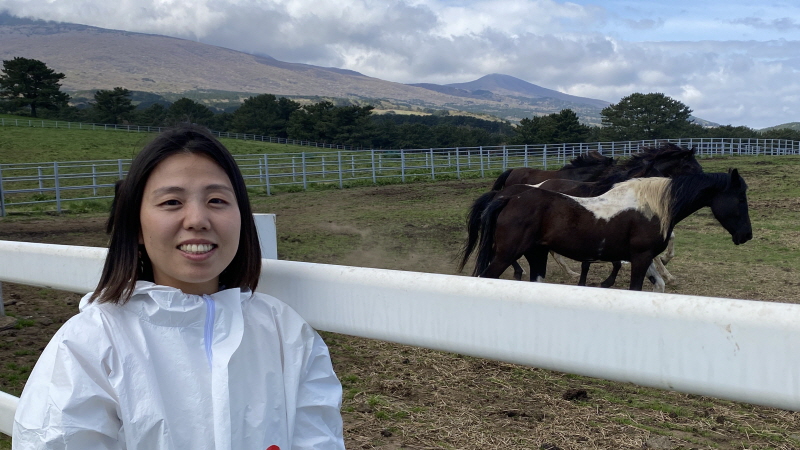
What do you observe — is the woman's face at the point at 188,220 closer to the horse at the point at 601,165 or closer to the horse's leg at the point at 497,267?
the horse's leg at the point at 497,267

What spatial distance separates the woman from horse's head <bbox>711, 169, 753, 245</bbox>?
6.80m

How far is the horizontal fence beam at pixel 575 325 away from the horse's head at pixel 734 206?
6713mm

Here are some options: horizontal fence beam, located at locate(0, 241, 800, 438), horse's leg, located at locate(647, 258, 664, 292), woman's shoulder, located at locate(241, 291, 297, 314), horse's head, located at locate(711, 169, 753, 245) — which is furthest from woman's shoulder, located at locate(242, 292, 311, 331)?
horse's head, located at locate(711, 169, 753, 245)

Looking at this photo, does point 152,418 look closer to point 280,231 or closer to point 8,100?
point 280,231

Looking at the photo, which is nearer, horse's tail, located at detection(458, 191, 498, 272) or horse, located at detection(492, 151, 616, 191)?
horse's tail, located at detection(458, 191, 498, 272)

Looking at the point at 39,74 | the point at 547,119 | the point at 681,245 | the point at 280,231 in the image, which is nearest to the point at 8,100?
the point at 39,74

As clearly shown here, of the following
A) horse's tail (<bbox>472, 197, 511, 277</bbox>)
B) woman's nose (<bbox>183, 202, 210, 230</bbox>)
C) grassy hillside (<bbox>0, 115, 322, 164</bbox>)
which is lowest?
horse's tail (<bbox>472, 197, 511, 277</bbox>)

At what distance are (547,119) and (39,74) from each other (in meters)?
47.5

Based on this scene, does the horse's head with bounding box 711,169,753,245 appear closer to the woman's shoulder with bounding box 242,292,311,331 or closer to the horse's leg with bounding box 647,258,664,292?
the horse's leg with bounding box 647,258,664,292

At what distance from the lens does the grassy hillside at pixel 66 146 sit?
105 ft

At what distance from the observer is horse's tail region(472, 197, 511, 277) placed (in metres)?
6.37

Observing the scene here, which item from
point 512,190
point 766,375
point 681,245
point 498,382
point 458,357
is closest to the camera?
point 766,375

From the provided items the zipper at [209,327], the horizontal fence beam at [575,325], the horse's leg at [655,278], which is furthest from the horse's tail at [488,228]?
the zipper at [209,327]

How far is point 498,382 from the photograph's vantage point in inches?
139
